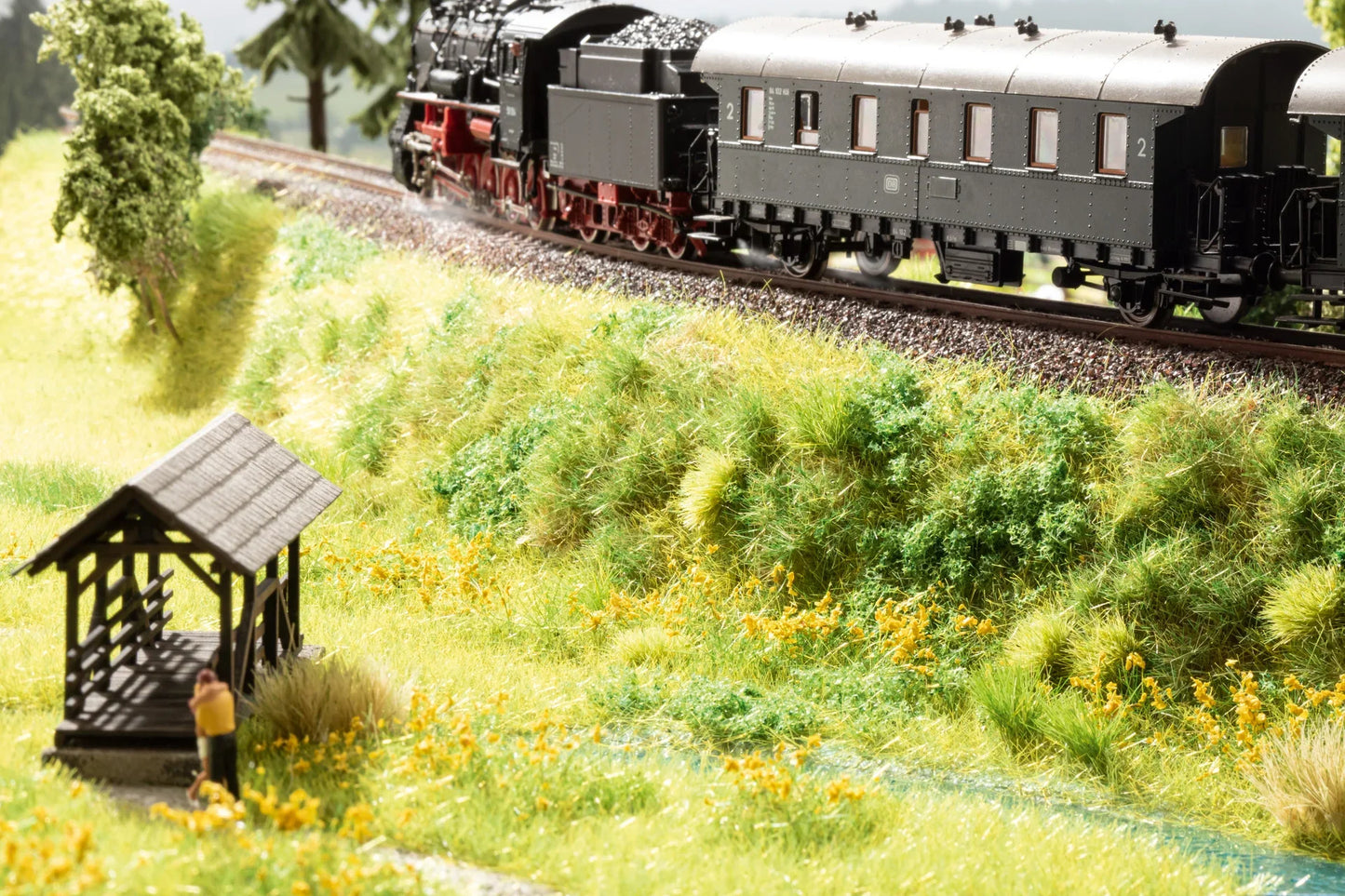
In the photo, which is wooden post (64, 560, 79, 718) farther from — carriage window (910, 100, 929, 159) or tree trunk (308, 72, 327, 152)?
tree trunk (308, 72, 327, 152)

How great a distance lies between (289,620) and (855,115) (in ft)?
30.3

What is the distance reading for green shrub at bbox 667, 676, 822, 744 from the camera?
461 inches

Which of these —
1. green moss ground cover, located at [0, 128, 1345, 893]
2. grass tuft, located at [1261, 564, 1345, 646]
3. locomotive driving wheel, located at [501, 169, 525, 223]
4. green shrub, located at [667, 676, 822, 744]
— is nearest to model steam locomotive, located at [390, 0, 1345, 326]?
locomotive driving wheel, located at [501, 169, 525, 223]

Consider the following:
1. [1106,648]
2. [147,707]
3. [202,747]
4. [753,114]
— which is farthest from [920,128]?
[202,747]

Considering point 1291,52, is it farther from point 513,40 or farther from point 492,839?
point 513,40

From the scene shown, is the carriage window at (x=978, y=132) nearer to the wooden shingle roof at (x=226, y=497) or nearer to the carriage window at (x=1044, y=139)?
the carriage window at (x=1044, y=139)

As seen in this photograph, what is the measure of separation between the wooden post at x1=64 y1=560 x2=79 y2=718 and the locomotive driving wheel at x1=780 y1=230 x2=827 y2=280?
435 inches

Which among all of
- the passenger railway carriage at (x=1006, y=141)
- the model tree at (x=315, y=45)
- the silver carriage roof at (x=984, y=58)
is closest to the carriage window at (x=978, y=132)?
the passenger railway carriage at (x=1006, y=141)

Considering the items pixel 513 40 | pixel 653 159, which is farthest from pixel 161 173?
pixel 653 159

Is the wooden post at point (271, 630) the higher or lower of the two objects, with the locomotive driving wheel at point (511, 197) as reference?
lower

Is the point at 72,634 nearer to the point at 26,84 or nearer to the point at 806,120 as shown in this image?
the point at 806,120

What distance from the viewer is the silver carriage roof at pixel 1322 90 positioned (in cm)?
1305

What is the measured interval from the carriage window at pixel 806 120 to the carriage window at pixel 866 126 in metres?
0.68

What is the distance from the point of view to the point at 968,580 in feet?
43.0
